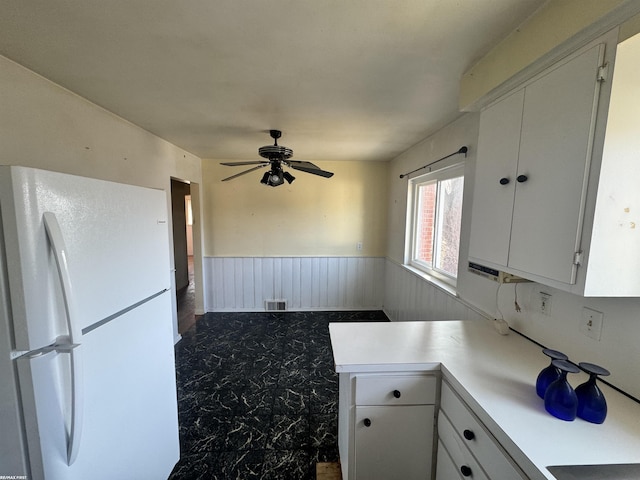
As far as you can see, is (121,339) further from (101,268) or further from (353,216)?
(353,216)

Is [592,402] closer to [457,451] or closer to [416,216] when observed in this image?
Answer: [457,451]

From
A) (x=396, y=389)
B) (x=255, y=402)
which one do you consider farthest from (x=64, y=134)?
(x=396, y=389)

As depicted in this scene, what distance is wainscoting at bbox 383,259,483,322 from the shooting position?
224 cm

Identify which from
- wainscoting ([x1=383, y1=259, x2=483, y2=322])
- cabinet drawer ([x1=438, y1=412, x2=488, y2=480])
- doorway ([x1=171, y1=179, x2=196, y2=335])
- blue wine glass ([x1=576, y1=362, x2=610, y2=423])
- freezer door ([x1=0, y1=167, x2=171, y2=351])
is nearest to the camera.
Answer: freezer door ([x1=0, y1=167, x2=171, y2=351])

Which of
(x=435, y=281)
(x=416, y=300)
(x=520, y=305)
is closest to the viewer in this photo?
(x=520, y=305)

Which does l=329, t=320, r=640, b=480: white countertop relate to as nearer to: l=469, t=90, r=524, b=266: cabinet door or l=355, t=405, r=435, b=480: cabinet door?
l=355, t=405, r=435, b=480: cabinet door

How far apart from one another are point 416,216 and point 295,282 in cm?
208

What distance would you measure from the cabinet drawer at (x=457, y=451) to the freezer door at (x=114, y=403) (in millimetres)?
1432

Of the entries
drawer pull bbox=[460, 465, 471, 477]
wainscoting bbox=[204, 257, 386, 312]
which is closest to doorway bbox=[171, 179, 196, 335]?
wainscoting bbox=[204, 257, 386, 312]

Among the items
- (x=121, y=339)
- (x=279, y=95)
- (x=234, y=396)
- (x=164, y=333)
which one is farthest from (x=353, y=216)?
(x=121, y=339)

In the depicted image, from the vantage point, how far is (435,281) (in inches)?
106

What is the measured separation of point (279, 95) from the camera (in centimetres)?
180

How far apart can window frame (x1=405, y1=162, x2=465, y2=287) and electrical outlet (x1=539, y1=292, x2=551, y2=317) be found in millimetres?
961

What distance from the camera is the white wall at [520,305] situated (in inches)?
39.9
